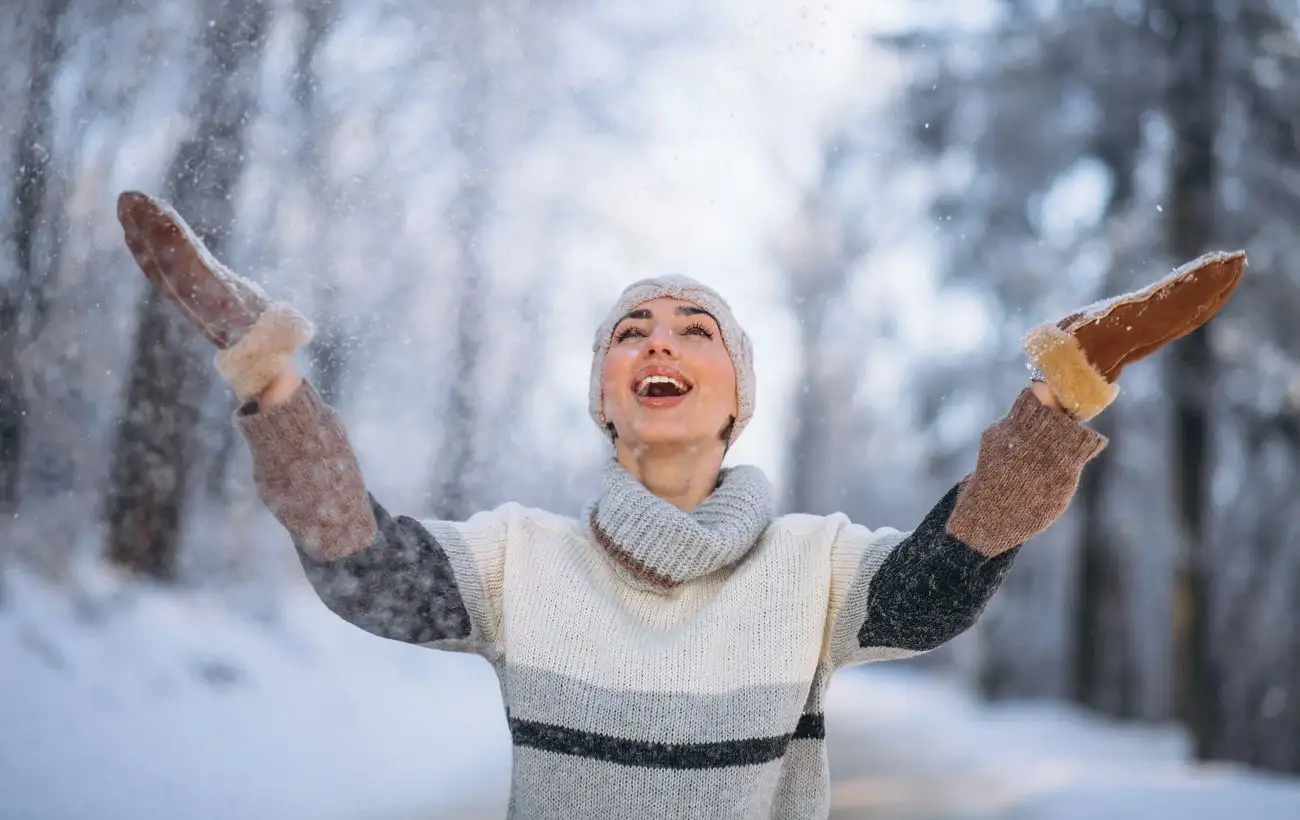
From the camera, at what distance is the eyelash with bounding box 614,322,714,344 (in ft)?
6.79

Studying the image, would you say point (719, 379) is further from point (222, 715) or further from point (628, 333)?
point (222, 715)

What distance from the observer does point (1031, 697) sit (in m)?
13.1

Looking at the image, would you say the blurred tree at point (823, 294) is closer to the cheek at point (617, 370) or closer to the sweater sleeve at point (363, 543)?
the cheek at point (617, 370)

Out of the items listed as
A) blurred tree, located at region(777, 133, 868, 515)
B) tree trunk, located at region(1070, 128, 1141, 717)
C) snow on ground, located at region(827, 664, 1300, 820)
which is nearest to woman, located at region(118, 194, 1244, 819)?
snow on ground, located at region(827, 664, 1300, 820)

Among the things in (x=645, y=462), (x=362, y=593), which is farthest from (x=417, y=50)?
(x=362, y=593)

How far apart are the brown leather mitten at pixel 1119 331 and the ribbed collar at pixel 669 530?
1.93 ft

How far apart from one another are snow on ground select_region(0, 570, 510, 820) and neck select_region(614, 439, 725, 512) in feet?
5.14

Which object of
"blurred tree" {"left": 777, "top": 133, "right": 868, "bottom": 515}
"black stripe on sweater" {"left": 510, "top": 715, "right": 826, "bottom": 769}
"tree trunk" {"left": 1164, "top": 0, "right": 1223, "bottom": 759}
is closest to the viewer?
"black stripe on sweater" {"left": 510, "top": 715, "right": 826, "bottom": 769}

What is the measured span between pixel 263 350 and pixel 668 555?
716 mm

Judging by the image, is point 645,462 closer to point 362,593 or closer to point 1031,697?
point 362,593

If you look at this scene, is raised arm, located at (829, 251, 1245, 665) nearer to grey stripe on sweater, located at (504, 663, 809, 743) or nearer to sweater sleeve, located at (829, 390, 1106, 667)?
sweater sleeve, located at (829, 390, 1106, 667)

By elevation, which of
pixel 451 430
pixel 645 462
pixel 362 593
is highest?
pixel 451 430

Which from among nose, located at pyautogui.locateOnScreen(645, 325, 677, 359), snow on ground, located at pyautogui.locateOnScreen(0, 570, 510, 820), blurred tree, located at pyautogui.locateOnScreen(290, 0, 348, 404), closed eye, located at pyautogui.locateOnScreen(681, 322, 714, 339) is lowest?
snow on ground, located at pyautogui.locateOnScreen(0, 570, 510, 820)

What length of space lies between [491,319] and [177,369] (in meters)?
1.26
